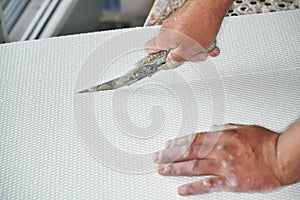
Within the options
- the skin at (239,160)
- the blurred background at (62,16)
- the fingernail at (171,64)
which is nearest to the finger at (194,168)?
the skin at (239,160)

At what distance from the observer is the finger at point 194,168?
74cm

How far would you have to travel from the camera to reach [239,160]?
2.40 ft

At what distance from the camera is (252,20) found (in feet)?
3.28

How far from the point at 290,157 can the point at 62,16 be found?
1058mm

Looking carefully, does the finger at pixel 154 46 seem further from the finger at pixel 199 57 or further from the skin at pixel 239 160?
the skin at pixel 239 160

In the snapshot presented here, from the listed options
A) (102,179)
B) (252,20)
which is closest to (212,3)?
(252,20)

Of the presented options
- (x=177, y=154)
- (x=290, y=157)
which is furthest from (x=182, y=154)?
(x=290, y=157)

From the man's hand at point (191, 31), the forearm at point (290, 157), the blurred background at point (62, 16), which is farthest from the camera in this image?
the blurred background at point (62, 16)

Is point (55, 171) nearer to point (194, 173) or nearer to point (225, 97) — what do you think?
point (194, 173)

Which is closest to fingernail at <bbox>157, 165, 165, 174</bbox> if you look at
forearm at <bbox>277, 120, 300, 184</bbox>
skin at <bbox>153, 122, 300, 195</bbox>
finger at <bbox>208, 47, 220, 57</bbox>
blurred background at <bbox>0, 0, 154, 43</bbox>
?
skin at <bbox>153, 122, 300, 195</bbox>

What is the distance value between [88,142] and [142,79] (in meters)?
0.18

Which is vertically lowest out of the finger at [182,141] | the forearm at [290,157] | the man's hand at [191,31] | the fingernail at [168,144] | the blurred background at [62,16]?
the blurred background at [62,16]

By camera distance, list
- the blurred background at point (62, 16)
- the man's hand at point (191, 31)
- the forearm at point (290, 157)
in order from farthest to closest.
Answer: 1. the blurred background at point (62, 16)
2. the man's hand at point (191, 31)
3. the forearm at point (290, 157)

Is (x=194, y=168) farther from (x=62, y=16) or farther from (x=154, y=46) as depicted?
(x=62, y=16)
